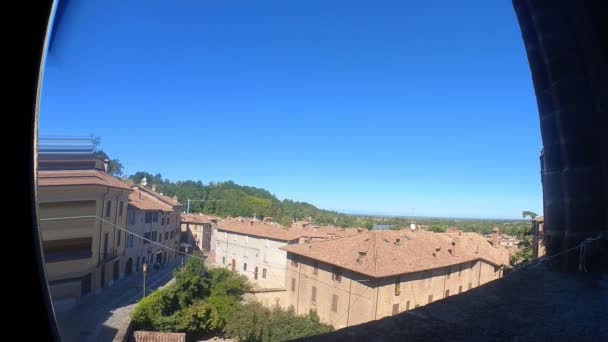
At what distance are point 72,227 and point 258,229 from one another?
306 cm

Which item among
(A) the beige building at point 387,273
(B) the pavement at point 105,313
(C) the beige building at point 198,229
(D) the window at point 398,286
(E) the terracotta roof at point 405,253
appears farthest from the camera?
(E) the terracotta roof at point 405,253

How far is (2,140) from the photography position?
0.81 meters

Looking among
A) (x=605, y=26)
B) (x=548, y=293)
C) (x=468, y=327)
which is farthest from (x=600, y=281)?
(x=605, y=26)

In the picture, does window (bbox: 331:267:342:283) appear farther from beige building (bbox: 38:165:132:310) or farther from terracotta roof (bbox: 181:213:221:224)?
beige building (bbox: 38:165:132:310)

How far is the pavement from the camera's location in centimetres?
92

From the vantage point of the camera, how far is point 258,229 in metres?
3.84

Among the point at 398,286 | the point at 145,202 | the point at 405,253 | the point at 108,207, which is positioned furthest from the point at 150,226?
the point at 405,253

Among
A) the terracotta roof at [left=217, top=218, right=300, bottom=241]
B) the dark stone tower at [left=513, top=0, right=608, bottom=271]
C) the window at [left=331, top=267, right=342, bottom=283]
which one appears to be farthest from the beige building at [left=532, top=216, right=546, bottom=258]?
the terracotta roof at [left=217, top=218, right=300, bottom=241]

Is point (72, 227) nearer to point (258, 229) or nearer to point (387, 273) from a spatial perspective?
point (387, 273)

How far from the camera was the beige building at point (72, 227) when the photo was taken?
0.81 metres

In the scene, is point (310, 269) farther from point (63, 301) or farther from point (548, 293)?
point (63, 301)

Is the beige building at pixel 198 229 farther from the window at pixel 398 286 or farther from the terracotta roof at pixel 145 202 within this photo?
the window at pixel 398 286

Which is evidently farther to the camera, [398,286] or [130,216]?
[398,286]

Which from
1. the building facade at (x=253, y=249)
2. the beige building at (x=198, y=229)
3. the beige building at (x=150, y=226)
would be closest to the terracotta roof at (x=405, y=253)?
the building facade at (x=253, y=249)
